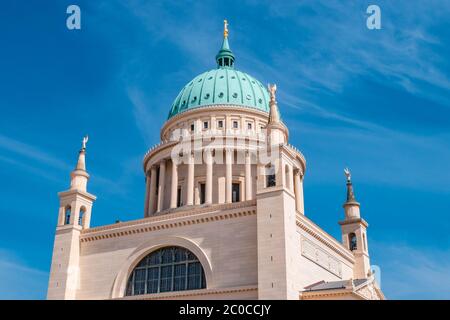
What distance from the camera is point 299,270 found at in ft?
136

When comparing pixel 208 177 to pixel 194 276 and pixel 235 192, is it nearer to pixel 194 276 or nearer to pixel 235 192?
pixel 235 192

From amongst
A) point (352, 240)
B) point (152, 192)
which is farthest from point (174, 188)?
point (352, 240)

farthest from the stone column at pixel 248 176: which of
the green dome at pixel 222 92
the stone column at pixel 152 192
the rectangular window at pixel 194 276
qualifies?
the rectangular window at pixel 194 276

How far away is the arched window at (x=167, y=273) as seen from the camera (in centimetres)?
4344

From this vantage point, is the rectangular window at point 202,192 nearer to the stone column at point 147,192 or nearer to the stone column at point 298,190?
the stone column at point 147,192

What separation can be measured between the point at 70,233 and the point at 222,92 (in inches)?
898

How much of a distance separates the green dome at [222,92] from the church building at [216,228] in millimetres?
147

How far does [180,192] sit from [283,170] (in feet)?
59.0

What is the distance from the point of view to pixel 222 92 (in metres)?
62.5

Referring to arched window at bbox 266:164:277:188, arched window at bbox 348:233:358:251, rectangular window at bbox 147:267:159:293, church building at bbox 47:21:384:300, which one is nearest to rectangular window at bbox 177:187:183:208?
church building at bbox 47:21:384:300

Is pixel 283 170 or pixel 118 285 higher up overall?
pixel 283 170
